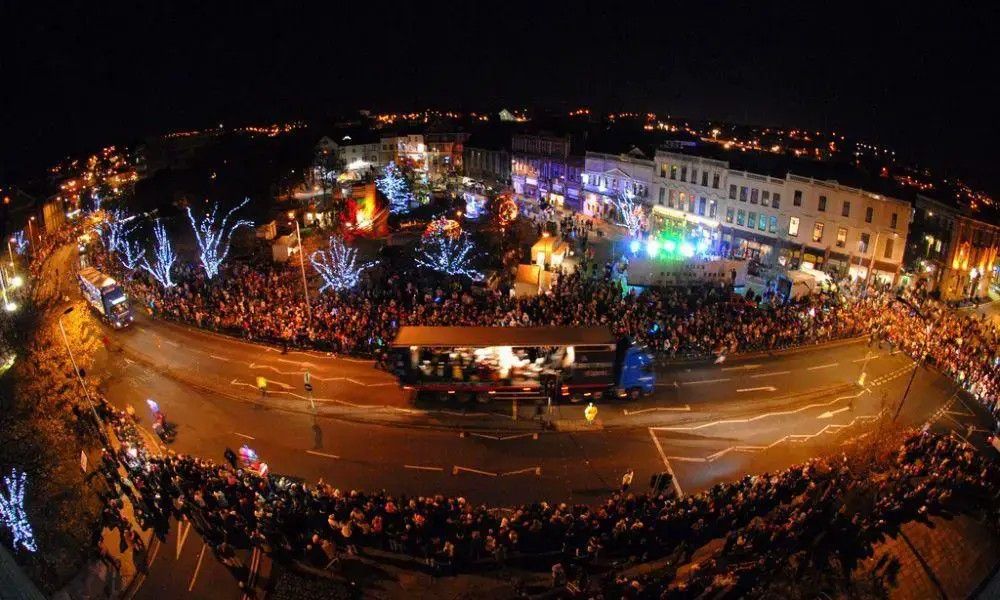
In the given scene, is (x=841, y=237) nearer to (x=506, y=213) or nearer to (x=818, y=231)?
(x=818, y=231)

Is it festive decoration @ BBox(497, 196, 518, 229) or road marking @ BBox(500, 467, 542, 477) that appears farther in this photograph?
festive decoration @ BBox(497, 196, 518, 229)

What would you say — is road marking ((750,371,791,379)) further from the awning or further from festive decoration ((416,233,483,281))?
festive decoration ((416,233,483,281))

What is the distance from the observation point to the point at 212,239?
40.3m

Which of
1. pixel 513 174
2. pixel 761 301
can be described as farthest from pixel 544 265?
pixel 513 174

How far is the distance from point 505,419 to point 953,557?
13868 mm

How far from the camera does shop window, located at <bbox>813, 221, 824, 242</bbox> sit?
3941 centimetres

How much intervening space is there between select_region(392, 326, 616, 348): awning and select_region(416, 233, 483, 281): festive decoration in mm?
13670

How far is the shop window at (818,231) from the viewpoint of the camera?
1551 inches

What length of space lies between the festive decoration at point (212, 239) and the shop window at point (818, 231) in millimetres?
40653

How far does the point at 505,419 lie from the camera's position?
21.5 m

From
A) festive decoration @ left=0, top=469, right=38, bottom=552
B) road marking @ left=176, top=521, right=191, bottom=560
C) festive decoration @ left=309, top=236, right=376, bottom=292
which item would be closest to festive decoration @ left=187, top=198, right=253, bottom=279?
festive decoration @ left=309, top=236, right=376, bottom=292

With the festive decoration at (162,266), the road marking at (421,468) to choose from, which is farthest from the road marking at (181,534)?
the festive decoration at (162,266)

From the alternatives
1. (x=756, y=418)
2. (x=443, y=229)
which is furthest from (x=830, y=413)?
(x=443, y=229)

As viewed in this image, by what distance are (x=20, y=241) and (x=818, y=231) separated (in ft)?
216
